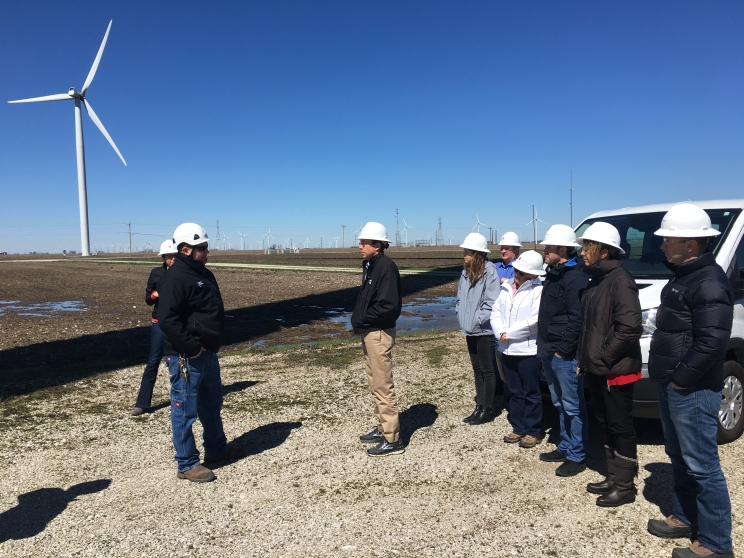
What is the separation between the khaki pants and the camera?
201 inches

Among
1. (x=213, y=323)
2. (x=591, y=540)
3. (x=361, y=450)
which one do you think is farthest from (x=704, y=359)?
(x=213, y=323)

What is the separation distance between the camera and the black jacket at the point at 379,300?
499 centimetres

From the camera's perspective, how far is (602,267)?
4.07 meters

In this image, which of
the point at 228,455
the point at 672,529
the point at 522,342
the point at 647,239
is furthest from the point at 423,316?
the point at 672,529

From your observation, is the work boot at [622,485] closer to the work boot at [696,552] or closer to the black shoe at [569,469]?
the black shoe at [569,469]

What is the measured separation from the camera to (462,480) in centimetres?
468

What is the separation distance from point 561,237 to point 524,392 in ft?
5.31

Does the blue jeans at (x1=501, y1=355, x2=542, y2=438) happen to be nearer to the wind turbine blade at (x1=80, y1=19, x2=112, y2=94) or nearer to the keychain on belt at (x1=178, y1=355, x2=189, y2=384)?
the keychain on belt at (x1=178, y1=355, x2=189, y2=384)

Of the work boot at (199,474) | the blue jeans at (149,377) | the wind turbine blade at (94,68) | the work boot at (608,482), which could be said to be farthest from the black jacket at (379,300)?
the wind turbine blade at (94,68)

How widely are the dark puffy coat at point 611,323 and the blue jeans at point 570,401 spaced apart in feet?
1.49

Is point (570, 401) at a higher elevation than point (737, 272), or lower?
lower

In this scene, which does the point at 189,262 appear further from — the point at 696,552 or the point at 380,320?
the point at 696,552

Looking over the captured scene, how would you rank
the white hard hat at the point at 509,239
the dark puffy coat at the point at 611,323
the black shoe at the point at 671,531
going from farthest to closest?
the white hard hat at the point at 509,239, the dark puffy coat at the point at 611,323, the black shoe at the point at 671,531

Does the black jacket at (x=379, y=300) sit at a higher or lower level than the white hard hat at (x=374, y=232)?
lower
